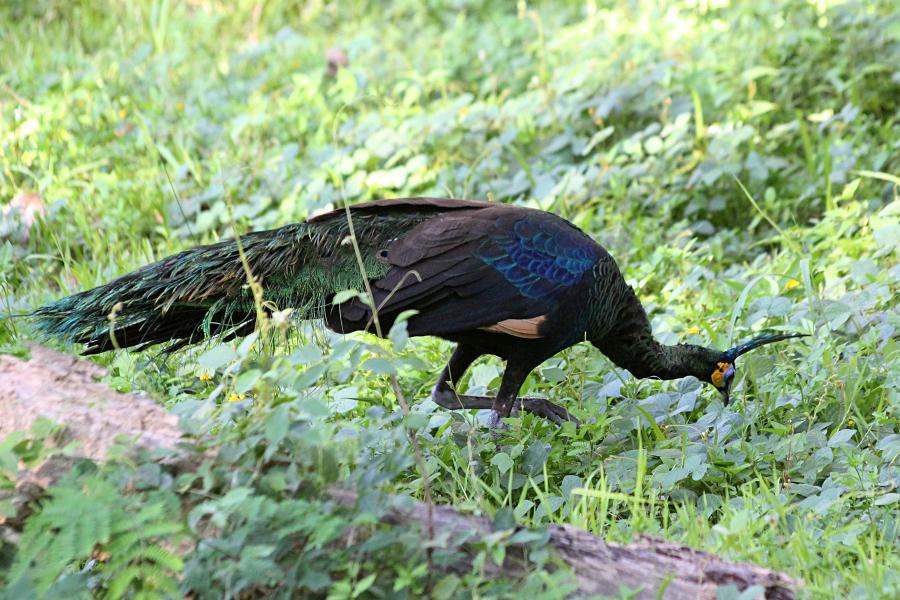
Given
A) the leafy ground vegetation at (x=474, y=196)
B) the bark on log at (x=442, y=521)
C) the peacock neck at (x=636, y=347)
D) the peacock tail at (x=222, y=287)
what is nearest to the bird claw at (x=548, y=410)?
the leafy ground vegetation at (x=474, y=196)

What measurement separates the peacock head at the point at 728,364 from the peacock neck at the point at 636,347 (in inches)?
0.9

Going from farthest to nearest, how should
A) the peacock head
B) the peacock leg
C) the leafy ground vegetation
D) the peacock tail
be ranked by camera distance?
the peacock head → the peacock leg → the peacock tail → the leafy ground vegetation

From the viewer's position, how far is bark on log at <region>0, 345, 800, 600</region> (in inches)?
110

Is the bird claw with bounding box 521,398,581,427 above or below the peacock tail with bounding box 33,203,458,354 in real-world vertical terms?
below

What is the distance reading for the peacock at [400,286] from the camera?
13.2 feet

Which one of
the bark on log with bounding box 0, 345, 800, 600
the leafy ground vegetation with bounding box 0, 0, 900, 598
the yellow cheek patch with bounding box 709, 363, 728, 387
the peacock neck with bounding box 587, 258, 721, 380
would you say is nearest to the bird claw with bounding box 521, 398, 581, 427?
the leafy ground vegetation with bounding box 0, 0, 900, 598

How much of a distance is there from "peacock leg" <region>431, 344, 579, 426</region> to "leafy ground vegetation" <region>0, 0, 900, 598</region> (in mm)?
113

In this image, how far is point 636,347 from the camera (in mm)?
4664

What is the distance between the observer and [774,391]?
4.55m

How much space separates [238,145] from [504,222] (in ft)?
11.0

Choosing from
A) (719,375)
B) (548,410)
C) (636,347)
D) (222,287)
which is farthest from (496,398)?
(222,287)

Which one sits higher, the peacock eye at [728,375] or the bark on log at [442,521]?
the bark on log at [442,521]

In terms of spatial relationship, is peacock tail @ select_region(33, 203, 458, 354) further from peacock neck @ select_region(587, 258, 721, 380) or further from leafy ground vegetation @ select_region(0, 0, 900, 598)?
peacock neck @ select_region(587, 258, 721, 380)

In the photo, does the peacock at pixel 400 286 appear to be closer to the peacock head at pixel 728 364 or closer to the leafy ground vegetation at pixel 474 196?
the leafy ground vegetation at pixel 474 196
